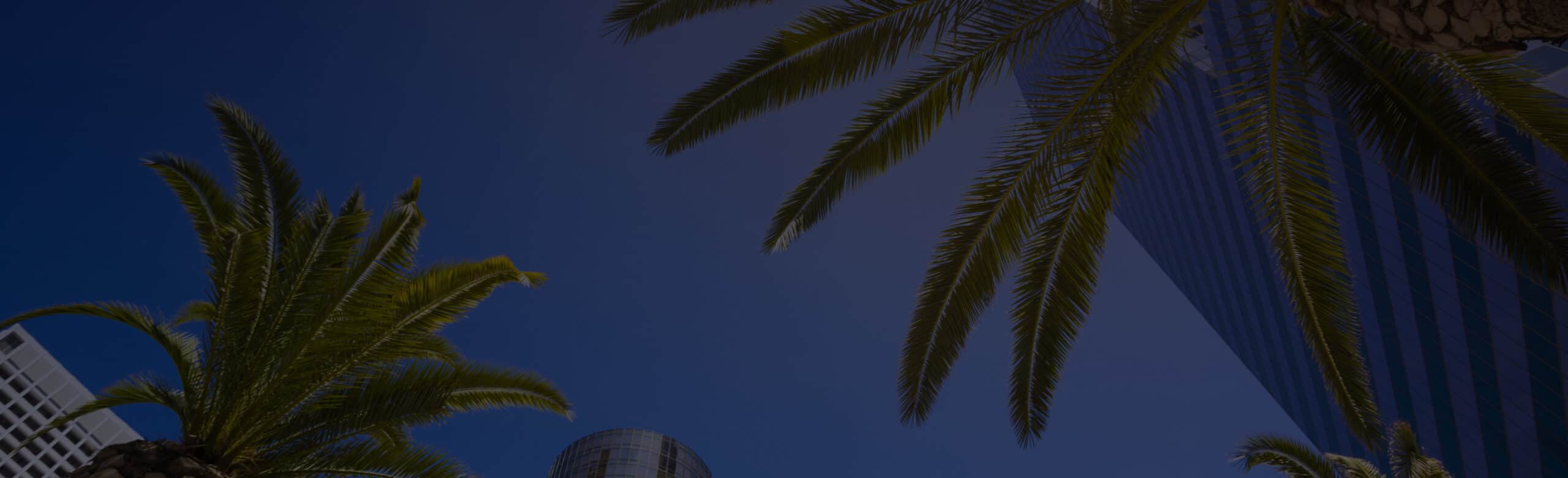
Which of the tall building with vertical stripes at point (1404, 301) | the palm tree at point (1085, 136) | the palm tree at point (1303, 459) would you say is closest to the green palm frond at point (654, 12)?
the palm tree at point (1085, 136)

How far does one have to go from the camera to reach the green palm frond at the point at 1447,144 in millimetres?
5941

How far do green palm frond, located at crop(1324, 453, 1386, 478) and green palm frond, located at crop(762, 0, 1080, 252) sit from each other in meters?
9.53

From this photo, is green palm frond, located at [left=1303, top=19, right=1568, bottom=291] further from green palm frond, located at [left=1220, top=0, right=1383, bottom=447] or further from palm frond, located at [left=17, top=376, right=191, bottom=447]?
palm frond, located at [left=17, top=376, right=191, bottom=447]

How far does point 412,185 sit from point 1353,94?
8206 millimetres

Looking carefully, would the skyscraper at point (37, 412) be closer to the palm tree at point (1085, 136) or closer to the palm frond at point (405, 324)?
the palm frond at point (405, 324)

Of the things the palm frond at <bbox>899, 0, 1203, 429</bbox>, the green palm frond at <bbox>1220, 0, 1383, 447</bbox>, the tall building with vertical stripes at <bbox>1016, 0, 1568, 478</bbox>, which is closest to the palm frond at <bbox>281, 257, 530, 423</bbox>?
the palm frond at <bbox>899, 0, 1203, 429</bbox>

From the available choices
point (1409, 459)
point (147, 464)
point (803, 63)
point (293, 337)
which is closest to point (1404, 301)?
point (1409, 459)

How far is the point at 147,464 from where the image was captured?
6.63m

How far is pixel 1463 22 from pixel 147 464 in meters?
8.64

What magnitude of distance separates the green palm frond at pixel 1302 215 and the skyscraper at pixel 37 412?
9953 centimetres

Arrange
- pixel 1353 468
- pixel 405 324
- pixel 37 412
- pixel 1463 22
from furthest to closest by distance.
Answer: pixel 37 412, pixel 1353 468, pixel 405 324, pixel 1463 22

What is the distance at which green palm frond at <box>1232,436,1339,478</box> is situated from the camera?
13.0 meters

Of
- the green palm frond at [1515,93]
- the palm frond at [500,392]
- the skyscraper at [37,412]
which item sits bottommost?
the palm frond at [500,392]

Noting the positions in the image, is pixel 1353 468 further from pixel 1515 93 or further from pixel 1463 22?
pixel 1463 22
